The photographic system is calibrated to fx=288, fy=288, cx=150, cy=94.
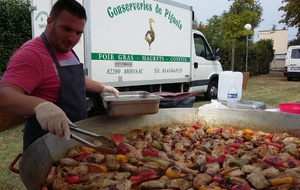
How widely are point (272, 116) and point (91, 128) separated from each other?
1312 millimetres

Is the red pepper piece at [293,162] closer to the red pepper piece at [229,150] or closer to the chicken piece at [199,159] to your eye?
the red pepper piece at [229,150]

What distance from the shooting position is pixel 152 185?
126 cm

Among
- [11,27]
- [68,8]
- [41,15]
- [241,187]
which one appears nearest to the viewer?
[241,187]

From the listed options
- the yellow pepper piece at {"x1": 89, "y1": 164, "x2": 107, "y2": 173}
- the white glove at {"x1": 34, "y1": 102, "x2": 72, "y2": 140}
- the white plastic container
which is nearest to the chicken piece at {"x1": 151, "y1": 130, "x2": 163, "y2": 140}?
the yellow pepper piece at {"x1": 89, "y1": 164, "x2": 107, "y2": 173}

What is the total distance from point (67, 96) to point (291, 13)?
20.1 meters

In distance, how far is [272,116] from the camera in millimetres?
2129

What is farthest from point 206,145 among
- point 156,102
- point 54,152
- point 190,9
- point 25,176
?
point 190,9

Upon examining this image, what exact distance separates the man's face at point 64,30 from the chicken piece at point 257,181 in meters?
1.28

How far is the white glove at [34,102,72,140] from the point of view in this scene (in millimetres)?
1227

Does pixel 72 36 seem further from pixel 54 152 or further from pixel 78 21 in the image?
pixel 54 152

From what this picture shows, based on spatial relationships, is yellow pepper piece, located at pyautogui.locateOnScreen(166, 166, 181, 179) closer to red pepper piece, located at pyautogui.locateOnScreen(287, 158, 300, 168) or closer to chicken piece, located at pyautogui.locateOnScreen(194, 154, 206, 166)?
chicken piece, located at pyautogui.locateOnScreen(194, 154, 206, 166)

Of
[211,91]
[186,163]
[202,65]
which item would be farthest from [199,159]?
[211,91]

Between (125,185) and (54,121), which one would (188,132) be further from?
(54,121)

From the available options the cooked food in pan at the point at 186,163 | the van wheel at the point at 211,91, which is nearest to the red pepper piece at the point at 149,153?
the cooked food in pan at the point at 186,163
